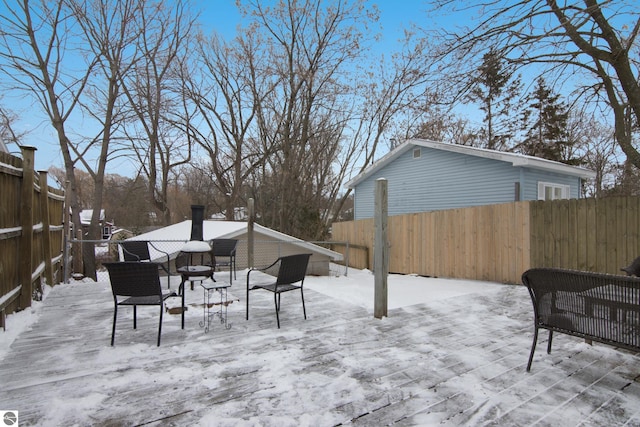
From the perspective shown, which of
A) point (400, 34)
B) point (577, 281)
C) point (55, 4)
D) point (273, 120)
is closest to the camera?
point (577, 281)

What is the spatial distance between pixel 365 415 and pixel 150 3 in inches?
616

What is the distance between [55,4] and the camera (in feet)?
37.7

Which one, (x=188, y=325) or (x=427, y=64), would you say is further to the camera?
(x=427, y=64)

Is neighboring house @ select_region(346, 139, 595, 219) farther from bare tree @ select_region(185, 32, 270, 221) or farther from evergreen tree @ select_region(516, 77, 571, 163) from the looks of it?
evergreen tree @ select_region(516, 77, 571, 163)

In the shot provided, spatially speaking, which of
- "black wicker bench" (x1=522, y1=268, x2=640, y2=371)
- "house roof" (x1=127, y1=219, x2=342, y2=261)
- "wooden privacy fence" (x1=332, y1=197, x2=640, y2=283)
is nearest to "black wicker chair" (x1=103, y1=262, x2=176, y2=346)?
"black wicker bench" (x1=522, y1=268, x2=640, y2=371)

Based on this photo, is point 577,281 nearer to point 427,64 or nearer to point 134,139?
point 427,64

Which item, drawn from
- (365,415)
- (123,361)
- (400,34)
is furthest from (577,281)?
(400,34)

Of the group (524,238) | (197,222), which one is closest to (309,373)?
(197,222)

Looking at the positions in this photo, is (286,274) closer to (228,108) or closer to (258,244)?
(258,244)

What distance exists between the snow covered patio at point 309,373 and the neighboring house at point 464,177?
719cm

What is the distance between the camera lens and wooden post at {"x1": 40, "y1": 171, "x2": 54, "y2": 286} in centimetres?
492

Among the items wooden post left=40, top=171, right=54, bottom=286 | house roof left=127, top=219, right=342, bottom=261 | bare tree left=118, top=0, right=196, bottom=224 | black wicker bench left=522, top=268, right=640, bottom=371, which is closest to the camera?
black wicker bench left=522, top=268, right=640, bottom=371

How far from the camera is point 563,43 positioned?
19.6 feet

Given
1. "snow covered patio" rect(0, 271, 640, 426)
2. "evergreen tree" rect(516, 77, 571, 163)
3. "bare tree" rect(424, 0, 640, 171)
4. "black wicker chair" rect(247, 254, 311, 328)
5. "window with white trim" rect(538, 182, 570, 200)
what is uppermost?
"evergreen tree" rect(516, 77, 571, 163)
